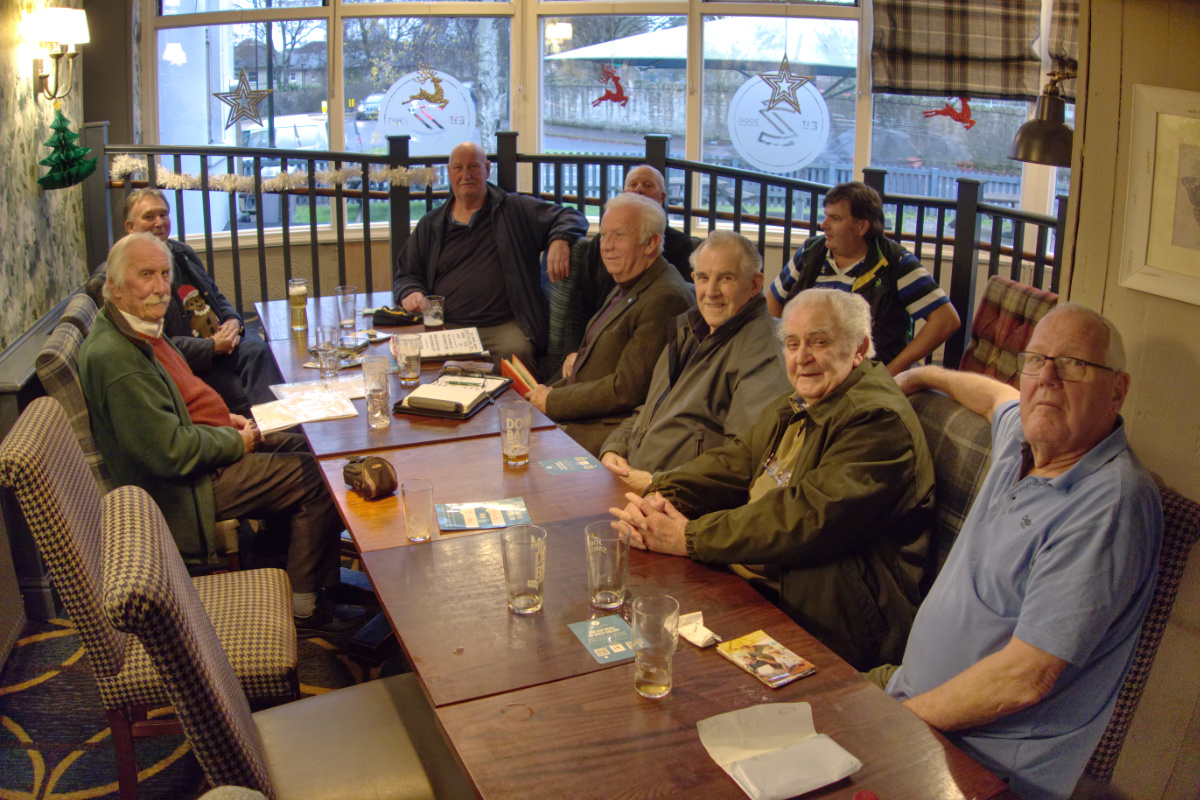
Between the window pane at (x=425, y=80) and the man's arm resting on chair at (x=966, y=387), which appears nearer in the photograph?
the man's arm resting on chair at (x=966, y=387)

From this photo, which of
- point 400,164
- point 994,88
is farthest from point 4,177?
point 994,88

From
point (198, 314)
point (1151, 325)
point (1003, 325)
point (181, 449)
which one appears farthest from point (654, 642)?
point (198, 314)

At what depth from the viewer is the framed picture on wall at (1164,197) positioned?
1.71 m

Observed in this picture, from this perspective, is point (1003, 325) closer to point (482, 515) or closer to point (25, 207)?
point (482, 515)

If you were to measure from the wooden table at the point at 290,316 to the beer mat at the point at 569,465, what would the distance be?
157cm

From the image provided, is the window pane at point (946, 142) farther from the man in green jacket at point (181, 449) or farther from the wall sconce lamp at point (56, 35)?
the man in green jacket at point (181, 449)

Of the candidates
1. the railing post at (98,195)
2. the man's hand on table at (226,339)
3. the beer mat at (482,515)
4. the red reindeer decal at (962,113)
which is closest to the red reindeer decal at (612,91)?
the red reindeer decal at (962,113)

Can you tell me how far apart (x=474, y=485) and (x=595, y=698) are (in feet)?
2.95

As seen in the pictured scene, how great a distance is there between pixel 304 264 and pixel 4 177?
2.55 m

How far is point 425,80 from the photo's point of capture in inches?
269

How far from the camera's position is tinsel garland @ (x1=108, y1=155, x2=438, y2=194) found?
546cm

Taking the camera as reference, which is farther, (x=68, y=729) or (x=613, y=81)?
(x=613, y=81)

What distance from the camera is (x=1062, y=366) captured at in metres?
1.68

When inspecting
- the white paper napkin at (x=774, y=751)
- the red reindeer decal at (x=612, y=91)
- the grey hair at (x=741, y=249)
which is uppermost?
the red reindeer decal at (x=612, y=91)
